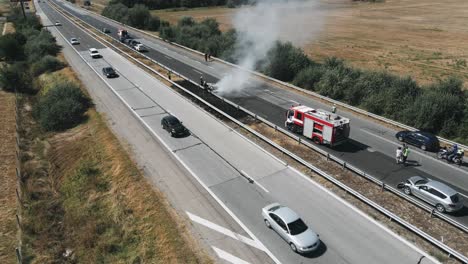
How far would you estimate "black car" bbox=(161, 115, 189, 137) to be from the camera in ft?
106

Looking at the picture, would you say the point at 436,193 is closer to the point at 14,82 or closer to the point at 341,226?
the point at 341,226

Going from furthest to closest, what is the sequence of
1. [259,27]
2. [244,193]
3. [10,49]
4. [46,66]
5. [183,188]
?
[10,49] < [46,66] < [259,27] < [183,188] < [244,193]

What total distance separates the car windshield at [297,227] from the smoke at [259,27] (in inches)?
1159

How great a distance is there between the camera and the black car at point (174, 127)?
32.2 m

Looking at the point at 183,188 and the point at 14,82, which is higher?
the point at 14,82

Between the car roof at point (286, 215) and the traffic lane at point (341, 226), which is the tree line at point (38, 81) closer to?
the traffic lane at point (341, 226)

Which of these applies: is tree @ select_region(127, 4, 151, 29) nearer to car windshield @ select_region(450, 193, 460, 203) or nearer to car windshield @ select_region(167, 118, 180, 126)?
car windshield @ select_region(167, 118, 180, 126)

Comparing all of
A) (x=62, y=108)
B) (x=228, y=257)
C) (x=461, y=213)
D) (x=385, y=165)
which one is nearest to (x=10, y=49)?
(x=62, y=108)

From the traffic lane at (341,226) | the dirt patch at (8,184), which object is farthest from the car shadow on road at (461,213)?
Answer: the dirt patch at (8,184)

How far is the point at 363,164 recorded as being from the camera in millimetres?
28234

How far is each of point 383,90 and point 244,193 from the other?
82.4ft

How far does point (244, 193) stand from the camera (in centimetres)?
2391

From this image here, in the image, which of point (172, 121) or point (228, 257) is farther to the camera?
point (172, 121)

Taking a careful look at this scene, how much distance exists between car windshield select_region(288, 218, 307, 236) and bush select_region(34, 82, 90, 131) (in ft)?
95.6
